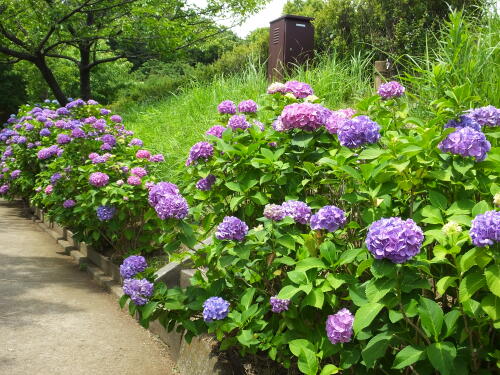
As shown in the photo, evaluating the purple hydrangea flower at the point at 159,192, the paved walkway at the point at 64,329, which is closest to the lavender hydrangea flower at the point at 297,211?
the purple hydrangea flower at the point at 159,192

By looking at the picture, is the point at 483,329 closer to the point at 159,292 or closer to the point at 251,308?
the point at 251,308

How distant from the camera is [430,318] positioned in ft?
5.74

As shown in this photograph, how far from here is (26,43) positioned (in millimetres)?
13172

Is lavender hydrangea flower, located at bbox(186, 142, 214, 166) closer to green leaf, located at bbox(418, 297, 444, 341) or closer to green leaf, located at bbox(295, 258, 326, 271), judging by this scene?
green leaf, located at bbox(295, 258, 326, 271)

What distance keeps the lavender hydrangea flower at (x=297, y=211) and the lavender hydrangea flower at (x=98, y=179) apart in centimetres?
319

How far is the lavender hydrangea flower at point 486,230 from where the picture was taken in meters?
1.49

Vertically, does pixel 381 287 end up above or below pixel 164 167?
above

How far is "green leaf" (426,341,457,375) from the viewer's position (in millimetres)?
1687

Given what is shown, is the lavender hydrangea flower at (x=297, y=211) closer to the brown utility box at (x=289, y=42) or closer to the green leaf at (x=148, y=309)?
the green leaf at (x=148, y=309)

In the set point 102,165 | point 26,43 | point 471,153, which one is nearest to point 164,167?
point 102,165

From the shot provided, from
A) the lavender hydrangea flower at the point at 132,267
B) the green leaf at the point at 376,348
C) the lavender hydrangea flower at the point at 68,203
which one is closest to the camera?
the green leaf at the point at 376,348

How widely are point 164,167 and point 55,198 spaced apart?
4.58 feet

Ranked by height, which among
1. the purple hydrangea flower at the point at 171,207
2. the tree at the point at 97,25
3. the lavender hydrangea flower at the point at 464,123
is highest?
the tree at the point at 97,25

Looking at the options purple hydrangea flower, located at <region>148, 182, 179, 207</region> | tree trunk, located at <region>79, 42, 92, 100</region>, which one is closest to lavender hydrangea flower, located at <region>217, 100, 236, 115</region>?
purple hydrangea flower, located at <region>148, 182, 179, 207</region>
